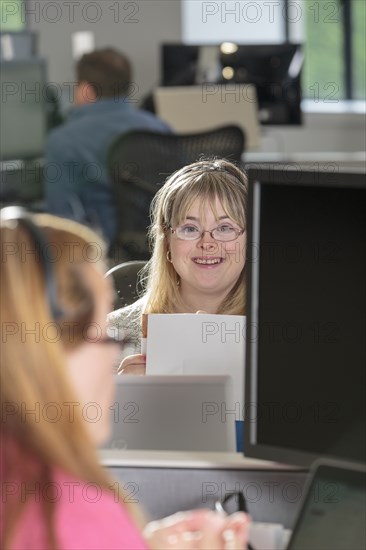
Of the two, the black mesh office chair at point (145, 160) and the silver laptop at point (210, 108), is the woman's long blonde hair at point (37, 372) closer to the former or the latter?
the black mesh office chair at point (145, 160)

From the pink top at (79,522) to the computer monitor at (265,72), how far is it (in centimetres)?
466

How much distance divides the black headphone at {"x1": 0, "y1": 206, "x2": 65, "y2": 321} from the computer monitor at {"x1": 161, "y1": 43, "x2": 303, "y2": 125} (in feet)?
15.2

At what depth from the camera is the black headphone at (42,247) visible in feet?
2.61

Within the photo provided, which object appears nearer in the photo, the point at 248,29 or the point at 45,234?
the point at 45,234

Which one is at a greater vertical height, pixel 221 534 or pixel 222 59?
pixel 222 59

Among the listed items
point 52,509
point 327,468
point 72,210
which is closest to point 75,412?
point 52,509

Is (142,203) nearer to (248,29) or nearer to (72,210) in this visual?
(72,210)

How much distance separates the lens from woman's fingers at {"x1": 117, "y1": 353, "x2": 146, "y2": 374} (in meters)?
1.71

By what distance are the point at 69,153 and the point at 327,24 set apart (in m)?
3.36

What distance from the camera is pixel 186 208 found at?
2062mm

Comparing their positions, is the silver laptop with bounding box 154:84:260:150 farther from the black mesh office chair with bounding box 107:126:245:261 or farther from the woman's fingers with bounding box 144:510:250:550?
the woman's fingers with bounding box 144:510:250:550

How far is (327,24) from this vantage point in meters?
7.45

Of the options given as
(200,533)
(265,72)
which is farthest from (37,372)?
(265,72)

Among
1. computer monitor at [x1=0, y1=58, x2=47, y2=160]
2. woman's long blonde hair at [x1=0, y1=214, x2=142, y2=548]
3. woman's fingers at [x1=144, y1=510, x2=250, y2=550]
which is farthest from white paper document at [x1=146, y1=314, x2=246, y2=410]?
computer monitor at [x1=0, y1=58, x2=47, y2=160]
